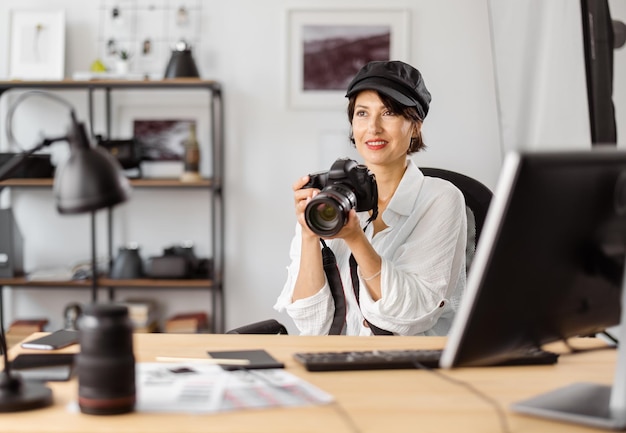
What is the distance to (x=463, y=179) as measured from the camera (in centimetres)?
227

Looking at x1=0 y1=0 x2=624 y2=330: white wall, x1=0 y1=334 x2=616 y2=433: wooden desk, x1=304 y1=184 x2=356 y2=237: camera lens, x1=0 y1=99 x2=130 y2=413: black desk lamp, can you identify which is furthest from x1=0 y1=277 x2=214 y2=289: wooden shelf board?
x1=0 y1=99 x2=130 y2=413: black desk lamp

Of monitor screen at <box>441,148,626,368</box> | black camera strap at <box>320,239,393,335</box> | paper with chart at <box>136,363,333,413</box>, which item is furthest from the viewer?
black camera strap at <box>320,239,393,335</box>

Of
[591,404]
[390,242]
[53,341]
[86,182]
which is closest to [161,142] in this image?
[390,242]

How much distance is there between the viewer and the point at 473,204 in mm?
2230

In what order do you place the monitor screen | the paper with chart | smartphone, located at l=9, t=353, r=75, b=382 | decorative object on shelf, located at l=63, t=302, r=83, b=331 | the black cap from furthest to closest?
decorative object on shelf, located at l=63, t=302, r=83, b=331 → the black cap → smartphone, located at l=9, t=353, r=75, b=382 → the paper with chart → the monitor screen

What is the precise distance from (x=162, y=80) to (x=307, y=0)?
0.86 m

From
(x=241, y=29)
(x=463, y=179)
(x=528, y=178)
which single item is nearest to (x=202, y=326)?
(x=241, y=29)

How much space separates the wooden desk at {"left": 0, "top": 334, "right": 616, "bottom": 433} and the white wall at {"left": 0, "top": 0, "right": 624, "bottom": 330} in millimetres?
2593

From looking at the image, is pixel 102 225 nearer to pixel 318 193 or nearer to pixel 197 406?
pixel 318 193

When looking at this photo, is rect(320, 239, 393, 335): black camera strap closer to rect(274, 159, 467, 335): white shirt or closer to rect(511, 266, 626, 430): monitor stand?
rect(274, 159, 467, 335): white shirt

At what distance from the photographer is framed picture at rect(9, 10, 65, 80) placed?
4066mm

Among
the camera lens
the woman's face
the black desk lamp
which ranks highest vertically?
the woman's face

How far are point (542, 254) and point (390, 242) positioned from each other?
101 centimetres

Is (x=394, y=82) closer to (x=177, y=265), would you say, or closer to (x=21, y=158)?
(x=21, y=158)
